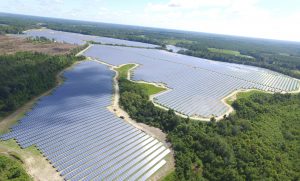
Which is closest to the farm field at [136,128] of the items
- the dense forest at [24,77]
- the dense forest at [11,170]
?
the dense forest at [11,170]

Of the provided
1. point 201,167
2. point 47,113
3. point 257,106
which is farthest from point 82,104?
point 257,106

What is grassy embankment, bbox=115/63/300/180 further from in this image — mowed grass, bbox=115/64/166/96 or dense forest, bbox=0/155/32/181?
dense forest, bbox=0/155/32/181

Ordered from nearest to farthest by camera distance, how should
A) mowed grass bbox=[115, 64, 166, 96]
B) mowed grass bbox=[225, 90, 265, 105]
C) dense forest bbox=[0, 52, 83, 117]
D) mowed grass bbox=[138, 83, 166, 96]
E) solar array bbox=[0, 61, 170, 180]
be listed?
solar array bbox=[0, 61, 170, 180], dense forest bbox=[0, 52, 83, 117], mowed grass bbox=[225, 90, 265, 105], mowed grass bbox=[138, 83, 166, 96], mowed grass bbox=[115, 64, 166, 96]

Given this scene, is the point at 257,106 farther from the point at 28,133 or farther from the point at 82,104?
the point at 28,133

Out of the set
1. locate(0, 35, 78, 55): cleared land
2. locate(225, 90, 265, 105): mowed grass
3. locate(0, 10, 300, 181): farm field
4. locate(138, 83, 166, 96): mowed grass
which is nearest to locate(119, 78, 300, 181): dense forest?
locate(0, 10, 300, 181): farm field

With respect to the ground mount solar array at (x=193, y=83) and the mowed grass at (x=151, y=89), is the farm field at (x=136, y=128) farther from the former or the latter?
the ground mount solar array at (x=193, y=83)

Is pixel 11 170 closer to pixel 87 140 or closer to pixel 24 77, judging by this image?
pixel 87 140

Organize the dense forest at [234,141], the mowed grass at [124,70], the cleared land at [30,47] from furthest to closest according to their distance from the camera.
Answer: the cleared land at [30,47] < the mowed grass at [124,70] < the dense forest at [234,141]
